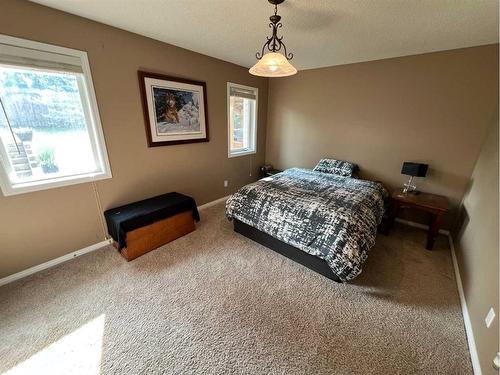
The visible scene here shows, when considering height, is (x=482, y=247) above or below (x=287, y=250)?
above

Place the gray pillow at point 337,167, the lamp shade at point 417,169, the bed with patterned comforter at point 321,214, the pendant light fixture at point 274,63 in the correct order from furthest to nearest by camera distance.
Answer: the gray pillow at point 337,167
the lamp shade at point 417,169
the bed with patterned comforter at point 321,214
the pendant light fixture at point 274,63

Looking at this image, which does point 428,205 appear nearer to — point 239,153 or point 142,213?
point 239,153

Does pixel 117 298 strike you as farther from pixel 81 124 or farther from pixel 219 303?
pixel 81 124

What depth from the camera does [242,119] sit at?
13.4ft

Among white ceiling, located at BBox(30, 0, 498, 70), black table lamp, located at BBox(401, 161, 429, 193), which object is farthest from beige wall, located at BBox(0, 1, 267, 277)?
black table lamp, located at BBox(401, 161, 429, 193)

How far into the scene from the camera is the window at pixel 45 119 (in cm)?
175

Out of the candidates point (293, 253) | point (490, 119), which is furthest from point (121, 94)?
point (490, 119)

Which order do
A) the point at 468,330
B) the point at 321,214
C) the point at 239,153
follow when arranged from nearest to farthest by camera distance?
the point at 468,330
the point at 321,214
the point at 239,153

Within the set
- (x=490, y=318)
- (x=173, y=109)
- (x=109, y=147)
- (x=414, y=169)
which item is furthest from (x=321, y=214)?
(x=109, y=147)

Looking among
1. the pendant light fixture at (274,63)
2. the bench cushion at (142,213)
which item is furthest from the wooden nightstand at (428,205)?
the bench cushion at (142,213)

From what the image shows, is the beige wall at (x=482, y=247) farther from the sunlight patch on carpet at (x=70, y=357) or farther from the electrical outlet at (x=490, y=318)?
the sunlight patch on carpet at (x=70, y=357)

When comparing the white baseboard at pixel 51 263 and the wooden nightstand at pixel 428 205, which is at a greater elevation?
the wooden nightstand at pixel 428 205

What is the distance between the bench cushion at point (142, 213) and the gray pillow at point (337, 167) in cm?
227

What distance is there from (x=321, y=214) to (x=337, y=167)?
5.59 ft
